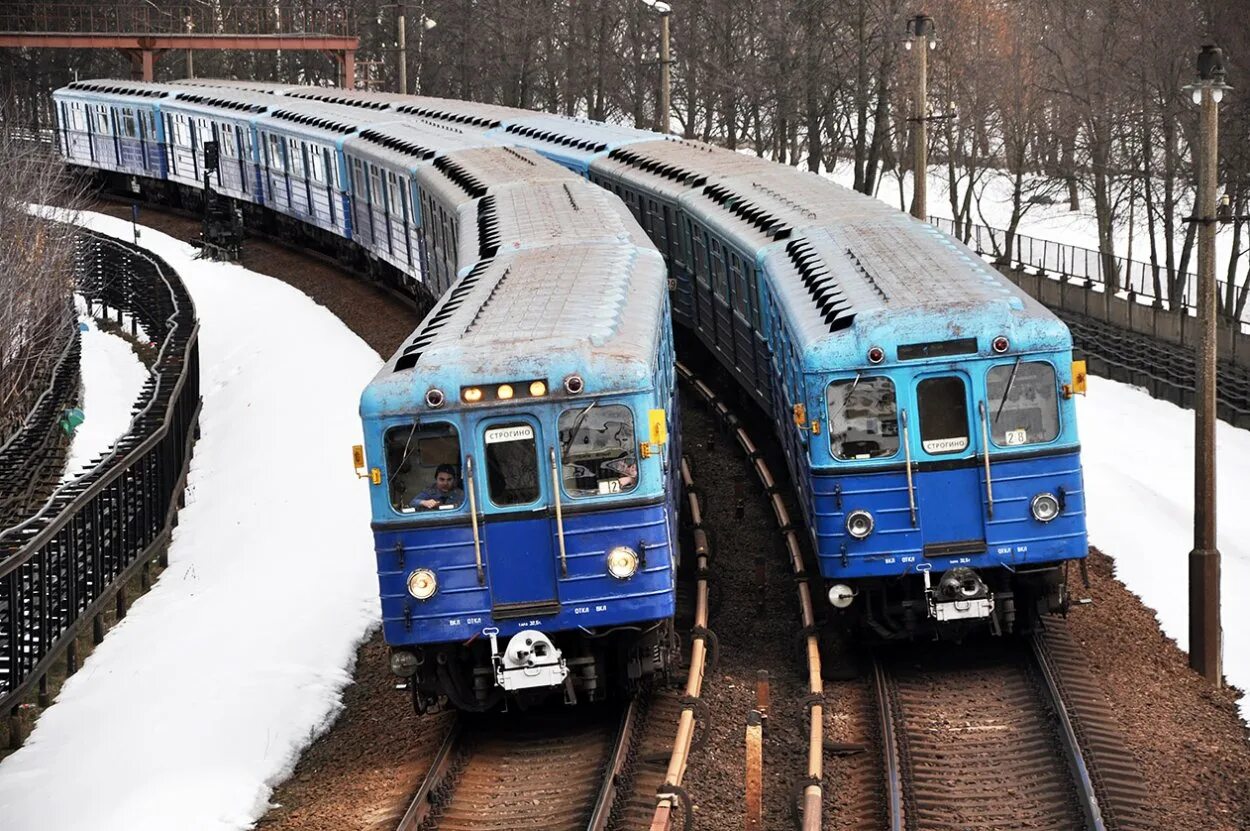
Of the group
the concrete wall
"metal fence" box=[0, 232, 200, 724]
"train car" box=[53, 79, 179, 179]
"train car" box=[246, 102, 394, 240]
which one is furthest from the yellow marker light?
"train car" box=[53, 79, 179, 179]

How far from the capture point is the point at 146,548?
62.4ft

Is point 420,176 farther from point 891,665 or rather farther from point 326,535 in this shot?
point 891,665

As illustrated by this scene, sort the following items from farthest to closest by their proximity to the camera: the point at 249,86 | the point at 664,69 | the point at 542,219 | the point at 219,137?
1. the point at 249,86
2. the point at 219,137
3. the point at 664,69
4. the point at 542,219

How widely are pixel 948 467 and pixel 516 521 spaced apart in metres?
3.34

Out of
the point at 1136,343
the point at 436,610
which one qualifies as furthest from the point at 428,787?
the point at 1136,343

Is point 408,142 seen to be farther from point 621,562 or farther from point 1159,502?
point 621,562

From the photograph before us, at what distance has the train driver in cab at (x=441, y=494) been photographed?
12086 mm

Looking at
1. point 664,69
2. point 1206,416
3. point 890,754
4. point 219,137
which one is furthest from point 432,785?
point 219,137

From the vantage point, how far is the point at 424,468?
39.7 ft

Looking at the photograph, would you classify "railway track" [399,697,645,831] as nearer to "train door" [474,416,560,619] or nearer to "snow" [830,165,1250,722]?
"train door" [474,416,560,619]

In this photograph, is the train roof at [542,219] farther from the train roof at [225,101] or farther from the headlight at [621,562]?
the train roof at [225,101]

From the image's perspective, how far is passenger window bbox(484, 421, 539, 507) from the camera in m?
12.1

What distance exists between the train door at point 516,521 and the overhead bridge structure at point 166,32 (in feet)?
158

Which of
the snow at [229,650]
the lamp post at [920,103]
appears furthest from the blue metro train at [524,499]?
the lamp post at [920,103]
